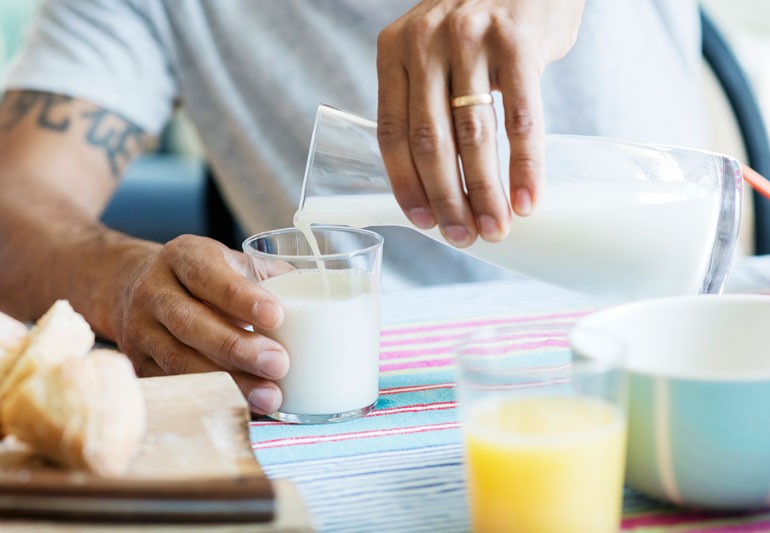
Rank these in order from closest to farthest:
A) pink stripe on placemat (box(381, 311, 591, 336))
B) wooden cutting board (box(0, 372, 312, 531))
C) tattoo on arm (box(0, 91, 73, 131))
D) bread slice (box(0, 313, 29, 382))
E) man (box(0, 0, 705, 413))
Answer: wooden cutting board (box(0, 372, 312, 531)) → bread slice (box(0, 313, 29, 382)) → pink stripe on placemat (box(381, 311, 591, 336)) → man (box(0, 0, 705, 413)) → tattoo on arm (box(0, 91, 73, 131))

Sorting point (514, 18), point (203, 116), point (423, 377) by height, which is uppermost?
point (514, 18)

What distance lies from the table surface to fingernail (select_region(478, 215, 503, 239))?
0.07 meters

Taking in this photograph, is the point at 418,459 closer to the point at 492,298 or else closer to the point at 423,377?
the point at 423,377

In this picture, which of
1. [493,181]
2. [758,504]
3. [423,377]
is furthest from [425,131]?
[758,504]

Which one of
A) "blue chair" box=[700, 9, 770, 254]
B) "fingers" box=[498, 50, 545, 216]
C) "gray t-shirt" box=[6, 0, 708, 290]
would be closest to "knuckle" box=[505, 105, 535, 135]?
"fingers" box=[498, 50, 545, 216]

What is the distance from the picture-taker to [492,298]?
3.23ft

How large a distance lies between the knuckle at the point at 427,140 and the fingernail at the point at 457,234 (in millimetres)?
54

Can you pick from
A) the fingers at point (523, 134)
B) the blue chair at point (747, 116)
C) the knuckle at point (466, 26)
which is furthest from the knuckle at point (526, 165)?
the blue chair at point (747, 116)

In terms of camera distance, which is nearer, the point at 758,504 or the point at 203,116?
the point at 758,504

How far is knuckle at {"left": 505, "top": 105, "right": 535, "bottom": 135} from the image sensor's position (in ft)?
2.12

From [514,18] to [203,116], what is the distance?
805 mm

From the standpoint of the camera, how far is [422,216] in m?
0.66

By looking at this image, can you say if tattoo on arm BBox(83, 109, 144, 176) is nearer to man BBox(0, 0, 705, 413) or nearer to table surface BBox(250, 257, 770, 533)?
man BBox(0, 0, 705, 413)

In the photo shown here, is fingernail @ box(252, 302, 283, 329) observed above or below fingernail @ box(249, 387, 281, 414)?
above
